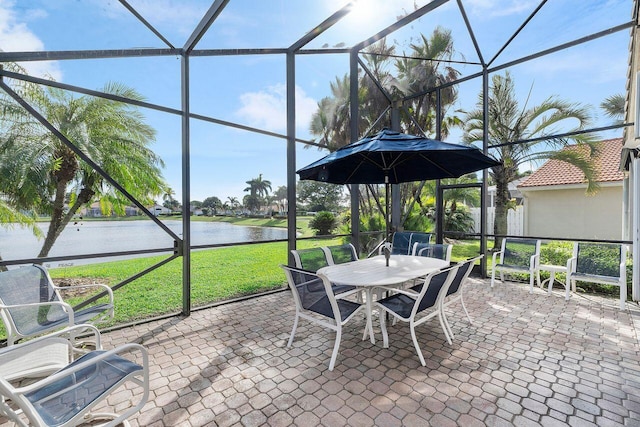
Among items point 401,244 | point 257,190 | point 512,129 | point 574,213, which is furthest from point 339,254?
point 574,213

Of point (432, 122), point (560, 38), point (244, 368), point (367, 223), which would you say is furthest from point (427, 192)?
point (244, 368)

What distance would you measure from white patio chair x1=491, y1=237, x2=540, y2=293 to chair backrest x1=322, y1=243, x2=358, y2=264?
9.58 feet

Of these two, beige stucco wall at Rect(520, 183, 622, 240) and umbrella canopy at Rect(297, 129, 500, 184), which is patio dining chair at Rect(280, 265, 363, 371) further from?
beige stucco wall at Rect(520, 183, 622, 240)

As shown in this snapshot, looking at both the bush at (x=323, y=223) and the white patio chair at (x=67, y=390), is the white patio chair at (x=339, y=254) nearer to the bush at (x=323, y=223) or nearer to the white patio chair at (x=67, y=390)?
the white patio chair at (x=67, y=390)

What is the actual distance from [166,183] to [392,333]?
5.23m

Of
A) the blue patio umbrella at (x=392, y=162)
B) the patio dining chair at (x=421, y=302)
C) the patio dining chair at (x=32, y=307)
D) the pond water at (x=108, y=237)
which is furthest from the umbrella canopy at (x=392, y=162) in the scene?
the patio dining chair at (x=32, y=307)

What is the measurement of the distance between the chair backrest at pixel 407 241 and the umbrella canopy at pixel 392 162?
Answer: 1298mm

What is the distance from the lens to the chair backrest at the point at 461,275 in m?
3.24

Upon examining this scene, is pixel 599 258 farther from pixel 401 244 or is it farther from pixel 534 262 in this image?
pixel 401 244

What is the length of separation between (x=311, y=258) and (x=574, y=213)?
10048 millimetres

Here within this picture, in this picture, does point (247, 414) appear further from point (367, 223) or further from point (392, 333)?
point (367, 223)

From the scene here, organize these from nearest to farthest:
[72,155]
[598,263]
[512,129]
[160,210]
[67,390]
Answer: [67,390], [160,210], [598,263], [72,155], [512,129]

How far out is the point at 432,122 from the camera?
10.7m

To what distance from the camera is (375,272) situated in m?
3.45
